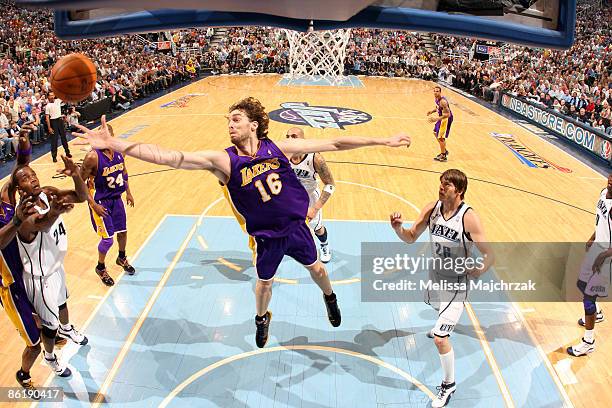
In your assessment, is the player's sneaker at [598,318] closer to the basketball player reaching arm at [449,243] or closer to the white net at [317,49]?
the basketball player reaching arm at [449,243]

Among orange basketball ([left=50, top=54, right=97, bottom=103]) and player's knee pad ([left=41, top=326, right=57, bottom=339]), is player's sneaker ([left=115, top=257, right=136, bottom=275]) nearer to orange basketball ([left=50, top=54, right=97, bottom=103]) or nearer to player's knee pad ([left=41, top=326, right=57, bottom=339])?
player's knee pad ([left=41, top=326, right=57, bottom=339])

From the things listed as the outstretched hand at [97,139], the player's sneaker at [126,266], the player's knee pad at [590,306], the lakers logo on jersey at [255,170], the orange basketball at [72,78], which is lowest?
the player's sneaker at [126,266]

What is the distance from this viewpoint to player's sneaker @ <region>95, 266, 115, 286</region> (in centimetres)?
650

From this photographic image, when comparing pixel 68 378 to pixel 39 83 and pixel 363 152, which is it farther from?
pixel 39 83

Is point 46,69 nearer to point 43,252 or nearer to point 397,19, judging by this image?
point 43,252

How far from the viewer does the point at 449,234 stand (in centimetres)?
438

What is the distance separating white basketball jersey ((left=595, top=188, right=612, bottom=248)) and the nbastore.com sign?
10733 mm

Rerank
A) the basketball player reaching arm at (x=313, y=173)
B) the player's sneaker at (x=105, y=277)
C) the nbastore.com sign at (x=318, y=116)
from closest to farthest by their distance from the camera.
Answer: the basketball player reaching arm at (x=313, y=173), the player's sneaker at (x=105, y=277), the nbastore.com sign at (x=318, y=116)

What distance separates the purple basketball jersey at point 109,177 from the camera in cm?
607

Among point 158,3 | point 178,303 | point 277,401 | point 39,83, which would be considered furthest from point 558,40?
point 39,83

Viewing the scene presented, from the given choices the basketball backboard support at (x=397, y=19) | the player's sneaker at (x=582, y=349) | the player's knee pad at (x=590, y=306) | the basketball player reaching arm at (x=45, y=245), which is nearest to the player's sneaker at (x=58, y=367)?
the basketball player reaching arm at (x=45, y=245)

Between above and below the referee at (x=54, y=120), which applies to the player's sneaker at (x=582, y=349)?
below

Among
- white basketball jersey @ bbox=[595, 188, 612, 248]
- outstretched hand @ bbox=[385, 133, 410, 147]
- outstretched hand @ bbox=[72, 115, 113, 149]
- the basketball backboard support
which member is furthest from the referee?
white basketball jersey @ bbox=[595, 188, 612, 248]

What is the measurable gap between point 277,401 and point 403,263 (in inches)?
129
